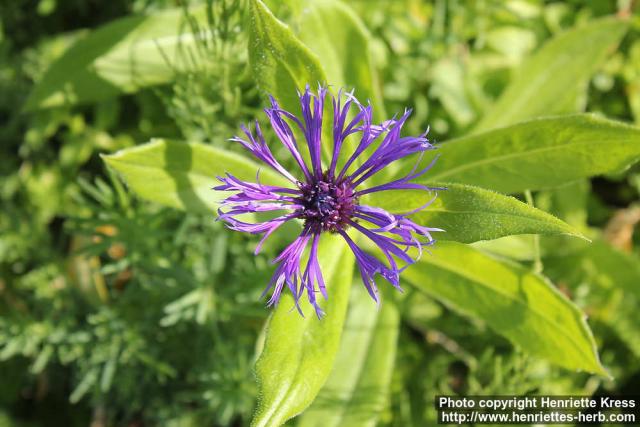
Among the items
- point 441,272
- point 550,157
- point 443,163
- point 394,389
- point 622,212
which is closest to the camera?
point 550,157

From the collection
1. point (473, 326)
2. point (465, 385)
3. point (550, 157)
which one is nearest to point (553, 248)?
point (473, 326)

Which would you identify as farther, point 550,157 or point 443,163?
point 443,163

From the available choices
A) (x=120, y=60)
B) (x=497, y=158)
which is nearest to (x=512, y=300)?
(x=497, y=158)

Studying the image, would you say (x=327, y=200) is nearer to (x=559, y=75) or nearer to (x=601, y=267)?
(x=559, y=75)

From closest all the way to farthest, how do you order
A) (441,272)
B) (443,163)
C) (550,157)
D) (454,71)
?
(550,157) → (443,163) → (441,272) → (454,71)

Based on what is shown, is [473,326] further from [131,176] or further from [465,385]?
[131,176]

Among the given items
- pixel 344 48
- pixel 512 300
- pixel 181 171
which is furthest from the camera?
pixel 344 48

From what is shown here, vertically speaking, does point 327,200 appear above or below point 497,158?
below
